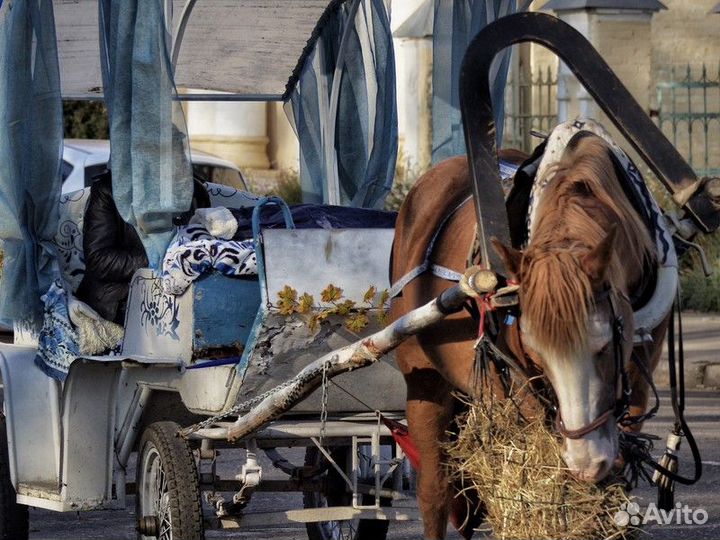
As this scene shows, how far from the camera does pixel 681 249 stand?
5188 mm

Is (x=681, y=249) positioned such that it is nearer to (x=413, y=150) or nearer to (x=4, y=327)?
(x=4, y=327)

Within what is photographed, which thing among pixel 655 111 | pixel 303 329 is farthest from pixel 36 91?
pixel 655 111

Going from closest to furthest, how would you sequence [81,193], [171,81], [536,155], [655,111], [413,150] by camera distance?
[536,155], [171,81], [81,193], [655,111], [413,150]

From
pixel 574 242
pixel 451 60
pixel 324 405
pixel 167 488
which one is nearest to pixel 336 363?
pixel 324 405

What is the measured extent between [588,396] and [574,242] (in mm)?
434

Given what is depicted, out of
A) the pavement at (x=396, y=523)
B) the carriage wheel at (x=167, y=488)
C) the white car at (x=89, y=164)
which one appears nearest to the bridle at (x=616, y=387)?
the pavement at (x=396, y=523)

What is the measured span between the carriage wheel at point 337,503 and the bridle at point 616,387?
6.68 ft

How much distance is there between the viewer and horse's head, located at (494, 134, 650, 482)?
13.8 feet

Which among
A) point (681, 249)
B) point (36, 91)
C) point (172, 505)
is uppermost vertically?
point (36, 91)

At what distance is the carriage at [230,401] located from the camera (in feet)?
19.3

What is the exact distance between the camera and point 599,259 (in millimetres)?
4223

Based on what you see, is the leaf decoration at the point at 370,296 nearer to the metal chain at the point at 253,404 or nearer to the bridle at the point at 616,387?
the metal chain at the point at 253,404

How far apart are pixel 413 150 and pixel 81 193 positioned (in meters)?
13.2

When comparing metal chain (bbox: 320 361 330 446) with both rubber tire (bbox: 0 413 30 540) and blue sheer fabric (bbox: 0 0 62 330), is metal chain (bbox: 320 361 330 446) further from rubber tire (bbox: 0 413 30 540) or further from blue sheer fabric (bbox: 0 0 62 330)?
rubber tire (bbox: 0 413 30 540)
